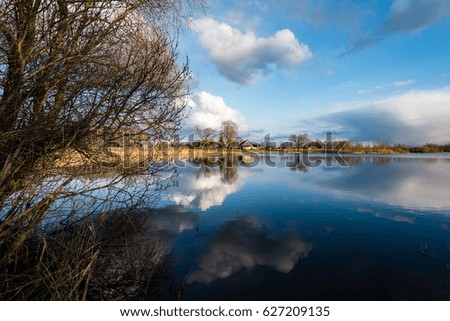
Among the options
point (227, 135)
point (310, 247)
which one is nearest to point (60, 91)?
point (310, 247)

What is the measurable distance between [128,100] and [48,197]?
81.4 inches

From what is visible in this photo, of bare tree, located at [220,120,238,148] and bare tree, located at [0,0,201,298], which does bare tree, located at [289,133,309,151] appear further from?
bare tree, located at [0,0,201,298]

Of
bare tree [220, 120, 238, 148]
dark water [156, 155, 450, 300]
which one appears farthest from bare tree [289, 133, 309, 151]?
dark water [156, 155, 450, 300]

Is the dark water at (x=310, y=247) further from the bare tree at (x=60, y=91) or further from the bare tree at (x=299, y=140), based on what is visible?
the bare tree at (x=299, y=140)

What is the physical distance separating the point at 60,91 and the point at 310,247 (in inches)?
268

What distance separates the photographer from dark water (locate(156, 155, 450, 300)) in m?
4.89

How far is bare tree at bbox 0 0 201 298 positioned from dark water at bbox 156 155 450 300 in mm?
3058

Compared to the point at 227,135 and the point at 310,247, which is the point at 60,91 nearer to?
the point at 310,247

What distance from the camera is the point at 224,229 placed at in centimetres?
832

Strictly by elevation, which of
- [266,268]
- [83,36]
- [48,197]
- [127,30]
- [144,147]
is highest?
[127,30]

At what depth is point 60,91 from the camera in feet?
13.4

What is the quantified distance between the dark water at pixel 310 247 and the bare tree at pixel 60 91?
306 cm

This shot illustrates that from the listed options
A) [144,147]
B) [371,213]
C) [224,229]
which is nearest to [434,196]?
[371,213]

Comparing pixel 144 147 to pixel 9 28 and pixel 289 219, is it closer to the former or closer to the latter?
pixel 9 28
